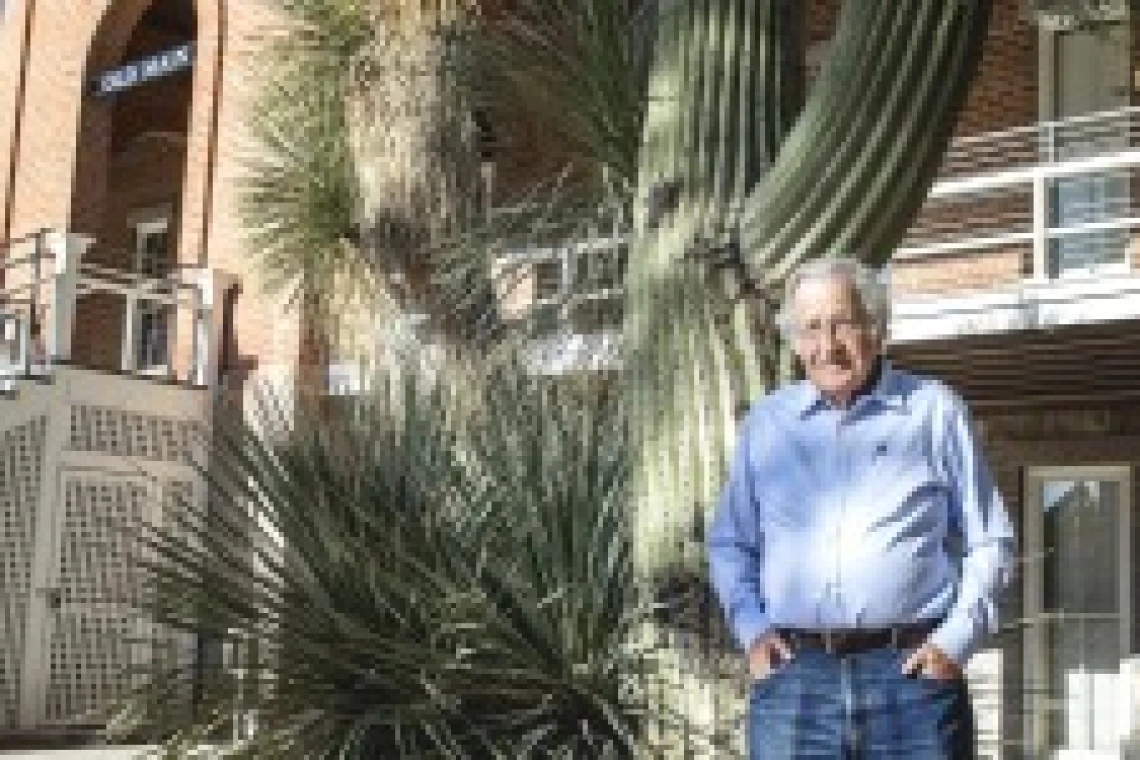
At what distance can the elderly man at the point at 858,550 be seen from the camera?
129 inches

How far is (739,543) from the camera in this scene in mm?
3576

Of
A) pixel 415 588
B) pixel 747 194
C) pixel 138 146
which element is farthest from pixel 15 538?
pixel 747 194

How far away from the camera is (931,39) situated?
449cm

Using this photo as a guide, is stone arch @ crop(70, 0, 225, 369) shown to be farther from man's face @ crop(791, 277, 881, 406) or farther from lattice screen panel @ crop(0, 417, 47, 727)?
man's face @ crop(791, 277, 881, 406)

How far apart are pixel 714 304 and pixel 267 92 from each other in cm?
770

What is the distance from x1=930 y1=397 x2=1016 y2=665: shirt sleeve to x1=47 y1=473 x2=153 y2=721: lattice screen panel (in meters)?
12.7

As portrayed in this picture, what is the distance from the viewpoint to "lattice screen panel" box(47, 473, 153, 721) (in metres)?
15.3

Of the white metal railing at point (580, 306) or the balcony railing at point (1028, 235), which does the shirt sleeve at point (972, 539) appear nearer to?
the white metal railing at point (580, 306)

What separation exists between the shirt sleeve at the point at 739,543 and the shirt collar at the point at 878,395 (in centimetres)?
12

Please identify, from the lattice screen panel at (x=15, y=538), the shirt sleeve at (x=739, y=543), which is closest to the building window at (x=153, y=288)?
the lattice screen panel at (x=15, y=538)

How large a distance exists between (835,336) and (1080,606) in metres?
9.25

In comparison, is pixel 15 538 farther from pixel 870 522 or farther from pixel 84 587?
pixel 870 522

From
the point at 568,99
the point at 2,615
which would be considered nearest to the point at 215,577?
the point at 568,99

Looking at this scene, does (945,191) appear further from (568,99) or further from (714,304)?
(714,304)
